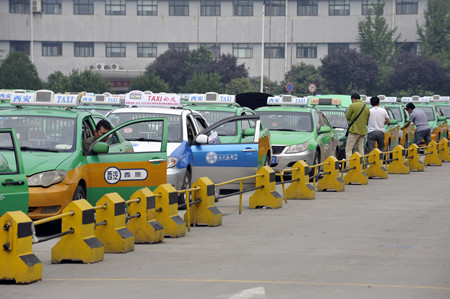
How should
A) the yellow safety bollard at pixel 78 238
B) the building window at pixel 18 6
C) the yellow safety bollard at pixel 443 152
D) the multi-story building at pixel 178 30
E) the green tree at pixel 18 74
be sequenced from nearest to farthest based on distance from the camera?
the yellow safety bollard at pixel 78 238, the yellow safety bollard at pixel 443 152, the green tree at pixel 18 74, the building window at pixel 18 6, the multi-story building at pixel 178 30

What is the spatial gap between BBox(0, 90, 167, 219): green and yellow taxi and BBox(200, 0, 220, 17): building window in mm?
88829

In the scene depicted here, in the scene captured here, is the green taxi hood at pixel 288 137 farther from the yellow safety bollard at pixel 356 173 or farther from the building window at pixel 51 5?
the building window at pixel 51 5

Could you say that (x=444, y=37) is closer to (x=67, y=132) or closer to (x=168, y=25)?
(x=168, y=25)

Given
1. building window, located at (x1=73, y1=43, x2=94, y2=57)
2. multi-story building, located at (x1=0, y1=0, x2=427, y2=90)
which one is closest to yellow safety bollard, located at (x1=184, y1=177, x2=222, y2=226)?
multi-story building, located at (x1=0, y1=0, x2=427, y2=90)

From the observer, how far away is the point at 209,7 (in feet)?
335

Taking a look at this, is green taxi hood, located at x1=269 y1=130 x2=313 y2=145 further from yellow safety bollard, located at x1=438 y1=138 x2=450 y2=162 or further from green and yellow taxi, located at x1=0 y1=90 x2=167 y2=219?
yellow safety bollard, located at x1=438 y1=138 x2=450 y2=162

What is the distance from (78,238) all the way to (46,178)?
7.90 feet

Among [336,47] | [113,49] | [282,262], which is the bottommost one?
[282,262]

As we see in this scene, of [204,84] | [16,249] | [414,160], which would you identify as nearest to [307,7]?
[204,84]

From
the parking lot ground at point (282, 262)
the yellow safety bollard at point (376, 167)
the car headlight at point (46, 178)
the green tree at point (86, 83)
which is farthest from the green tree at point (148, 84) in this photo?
the car headlight at point (46, 178)

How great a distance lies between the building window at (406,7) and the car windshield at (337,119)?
7643cm

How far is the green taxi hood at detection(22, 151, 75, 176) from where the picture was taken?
12266mm

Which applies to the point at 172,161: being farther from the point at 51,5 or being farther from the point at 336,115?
the point at 51,5

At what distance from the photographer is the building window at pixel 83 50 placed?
338ft
